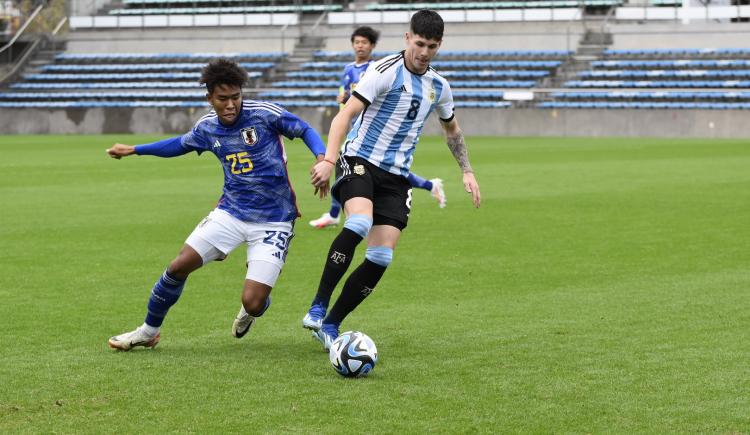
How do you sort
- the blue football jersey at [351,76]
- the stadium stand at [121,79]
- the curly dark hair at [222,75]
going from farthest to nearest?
the stadium stand at [121,79] → the blue football jersey at [351,76] → the curly dark hair at [222,75]

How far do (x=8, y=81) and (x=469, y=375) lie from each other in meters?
45.6

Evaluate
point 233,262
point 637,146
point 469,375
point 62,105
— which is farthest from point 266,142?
point 62,105

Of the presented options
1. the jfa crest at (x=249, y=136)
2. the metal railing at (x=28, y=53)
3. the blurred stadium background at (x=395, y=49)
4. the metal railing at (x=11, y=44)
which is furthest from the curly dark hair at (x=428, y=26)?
the metal railing at (x=11, y=44)

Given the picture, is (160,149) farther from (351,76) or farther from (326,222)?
(351,76)

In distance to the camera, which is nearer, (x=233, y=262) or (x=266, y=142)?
(x=266, y=142)

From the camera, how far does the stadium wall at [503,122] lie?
37938 mm

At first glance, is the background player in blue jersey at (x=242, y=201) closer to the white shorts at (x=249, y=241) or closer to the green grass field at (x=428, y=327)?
the white shorts at (x=249, y=241)

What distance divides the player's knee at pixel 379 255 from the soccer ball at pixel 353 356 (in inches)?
27.5

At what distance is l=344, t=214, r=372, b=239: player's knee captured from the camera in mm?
6922

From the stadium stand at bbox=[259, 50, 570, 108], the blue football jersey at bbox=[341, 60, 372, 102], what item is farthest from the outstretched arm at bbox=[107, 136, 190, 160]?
the stadium stand at bbox=[259, 50, 570, 108]

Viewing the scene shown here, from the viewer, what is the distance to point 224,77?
272 inches

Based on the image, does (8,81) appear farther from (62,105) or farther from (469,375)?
(469,375)

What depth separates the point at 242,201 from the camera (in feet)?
23.6

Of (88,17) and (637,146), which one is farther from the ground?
(88,17)
